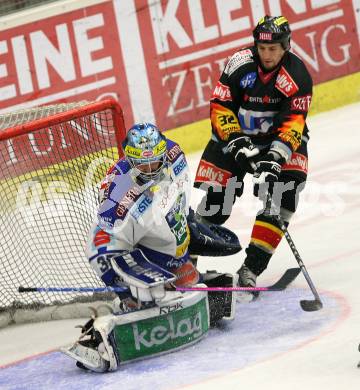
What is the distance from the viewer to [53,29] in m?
7.77

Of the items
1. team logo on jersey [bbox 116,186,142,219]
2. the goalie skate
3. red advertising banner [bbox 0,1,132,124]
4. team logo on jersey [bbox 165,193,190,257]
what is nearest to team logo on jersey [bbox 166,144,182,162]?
team logo on jersey [bbox 165,193,190,257]

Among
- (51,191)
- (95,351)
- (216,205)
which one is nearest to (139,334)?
(95,351)

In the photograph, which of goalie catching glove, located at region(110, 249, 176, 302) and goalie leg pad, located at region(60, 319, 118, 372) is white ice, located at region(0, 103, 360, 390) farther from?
goalie catching glove, located at region(110, 249, 176, 302)

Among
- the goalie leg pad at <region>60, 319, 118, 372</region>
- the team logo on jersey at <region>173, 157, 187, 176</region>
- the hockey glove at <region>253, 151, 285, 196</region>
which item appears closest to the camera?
the goalie leg pad at <region>60, 319, 118, 372</region>

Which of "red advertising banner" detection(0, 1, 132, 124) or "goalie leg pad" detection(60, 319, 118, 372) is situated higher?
"red advertising banner" detection(0, 1, 132, 124)

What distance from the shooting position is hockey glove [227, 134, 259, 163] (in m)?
4.62

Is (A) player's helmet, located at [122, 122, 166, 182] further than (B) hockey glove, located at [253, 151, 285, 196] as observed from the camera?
No

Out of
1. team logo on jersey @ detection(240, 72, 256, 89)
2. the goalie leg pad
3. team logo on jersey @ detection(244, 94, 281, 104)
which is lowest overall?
the goalie leg pad

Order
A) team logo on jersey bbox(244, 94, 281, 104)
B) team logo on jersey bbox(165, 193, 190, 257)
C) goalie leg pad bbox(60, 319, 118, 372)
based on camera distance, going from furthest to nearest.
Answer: team logo on jersey bbox(244, 94, 281, 104) → team logo on jersey bbox(165, 193, 190, 257) → goalie leg pad bbox(60, 319, 118, 372)

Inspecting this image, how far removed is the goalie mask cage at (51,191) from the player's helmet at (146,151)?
88cm

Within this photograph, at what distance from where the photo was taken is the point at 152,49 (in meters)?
8.08

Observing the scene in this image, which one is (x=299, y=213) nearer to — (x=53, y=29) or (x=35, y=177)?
(x=35, y=177)

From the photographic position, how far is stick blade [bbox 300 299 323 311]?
14.3 feet

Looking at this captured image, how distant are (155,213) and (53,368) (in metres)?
0.75
